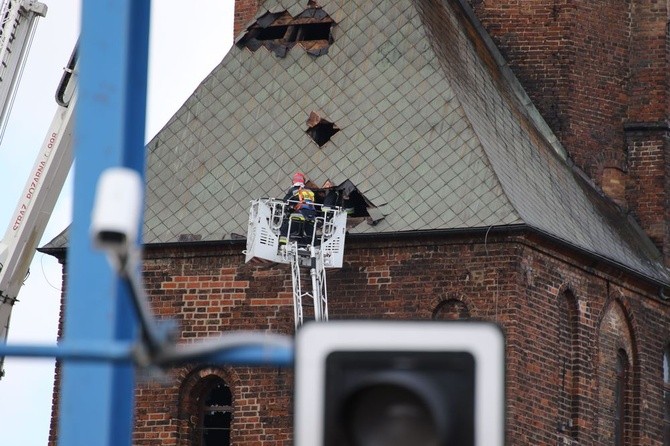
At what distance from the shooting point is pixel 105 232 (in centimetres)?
429

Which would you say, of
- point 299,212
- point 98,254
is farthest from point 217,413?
point 98,254

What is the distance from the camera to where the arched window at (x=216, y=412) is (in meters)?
26.5

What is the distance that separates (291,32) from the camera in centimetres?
2770

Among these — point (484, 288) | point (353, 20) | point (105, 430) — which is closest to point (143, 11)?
point (105, 430)

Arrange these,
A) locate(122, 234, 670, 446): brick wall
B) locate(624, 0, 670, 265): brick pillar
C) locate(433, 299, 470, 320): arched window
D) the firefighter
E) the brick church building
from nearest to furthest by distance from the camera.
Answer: the firefighter < locate(433, 299, 470, 320): arched window < locate(122, 234, 670, 446): brick wall < the brick church building < locate(624, 0, 670, 265): brick pillar

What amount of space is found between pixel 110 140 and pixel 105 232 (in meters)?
0.78

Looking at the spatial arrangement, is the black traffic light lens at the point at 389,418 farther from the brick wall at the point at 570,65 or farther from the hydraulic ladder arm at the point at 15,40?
the brick wall at the point at 570,65

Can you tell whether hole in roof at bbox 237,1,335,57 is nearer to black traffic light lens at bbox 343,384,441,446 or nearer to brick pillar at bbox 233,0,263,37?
brick pillar at bbox 233,0,263,37

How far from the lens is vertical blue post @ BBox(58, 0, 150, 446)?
16.1 feet

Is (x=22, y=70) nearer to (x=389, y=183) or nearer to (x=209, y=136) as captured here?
(x=209, y=136)

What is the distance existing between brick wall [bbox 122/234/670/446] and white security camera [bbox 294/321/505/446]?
20.5 metres

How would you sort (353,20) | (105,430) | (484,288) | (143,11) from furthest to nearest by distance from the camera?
(353,20), (484,288), (143,11), (105,430)

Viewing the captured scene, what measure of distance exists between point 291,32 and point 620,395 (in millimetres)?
6266

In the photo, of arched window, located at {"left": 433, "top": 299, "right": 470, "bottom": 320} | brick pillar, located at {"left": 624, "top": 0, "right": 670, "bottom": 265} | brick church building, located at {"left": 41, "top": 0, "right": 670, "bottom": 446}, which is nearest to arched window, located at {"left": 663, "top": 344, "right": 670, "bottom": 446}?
brick church building, located at {"left": 41, "top": 0, "right": 670, "bottom": 446}
